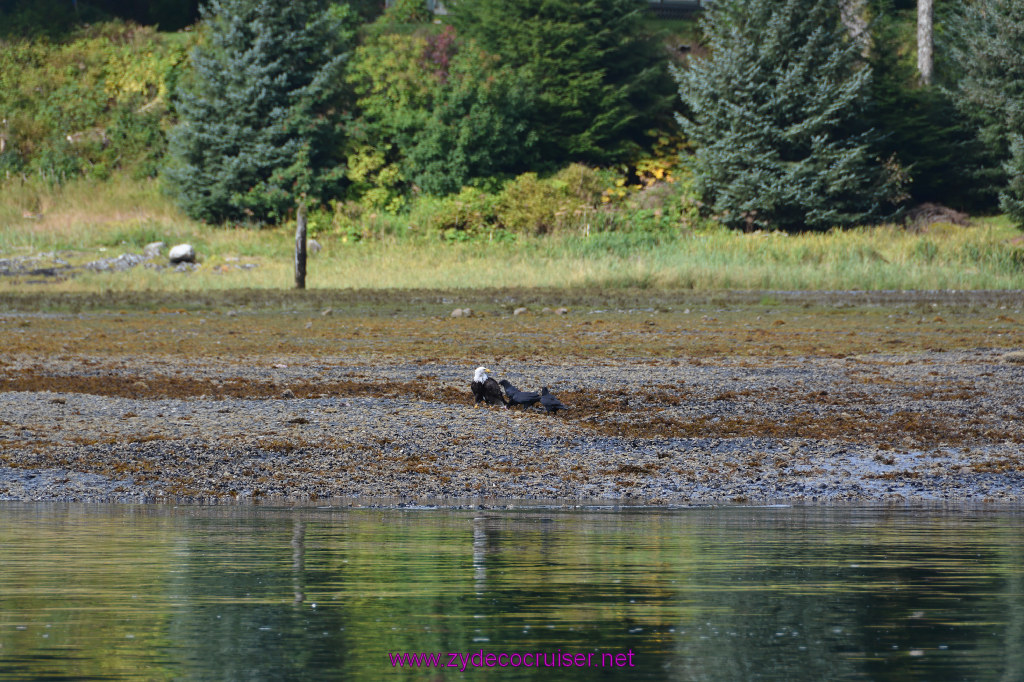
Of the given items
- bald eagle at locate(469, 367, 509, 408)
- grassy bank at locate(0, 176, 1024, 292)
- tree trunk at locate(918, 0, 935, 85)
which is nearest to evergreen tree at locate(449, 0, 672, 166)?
grassy bank at locate(0, 176, 1024, 292)

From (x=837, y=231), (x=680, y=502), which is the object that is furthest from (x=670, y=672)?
(x=837, y=231)

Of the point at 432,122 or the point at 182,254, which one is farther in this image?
the point at 432,122

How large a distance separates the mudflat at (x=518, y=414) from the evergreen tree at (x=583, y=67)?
2375cm

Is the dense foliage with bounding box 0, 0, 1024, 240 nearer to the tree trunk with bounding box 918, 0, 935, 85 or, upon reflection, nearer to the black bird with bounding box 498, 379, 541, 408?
the tree trunk with bounding box 918, 0, 935, 85

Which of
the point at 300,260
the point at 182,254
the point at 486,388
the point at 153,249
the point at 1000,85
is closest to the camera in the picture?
the point at 486,388

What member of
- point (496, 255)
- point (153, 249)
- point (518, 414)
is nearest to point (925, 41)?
point (496, 255)

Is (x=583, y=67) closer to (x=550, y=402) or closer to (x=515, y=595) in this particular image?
(x=550, y=402)

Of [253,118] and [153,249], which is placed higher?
[253,118]

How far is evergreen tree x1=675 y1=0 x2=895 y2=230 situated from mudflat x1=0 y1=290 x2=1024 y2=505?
18.5m

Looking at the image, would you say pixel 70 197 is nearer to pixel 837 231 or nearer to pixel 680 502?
pixel 837 231

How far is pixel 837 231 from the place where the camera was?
132 ft

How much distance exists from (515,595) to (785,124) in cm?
4072

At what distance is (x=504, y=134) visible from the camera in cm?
4906

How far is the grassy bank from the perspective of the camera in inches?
1374
